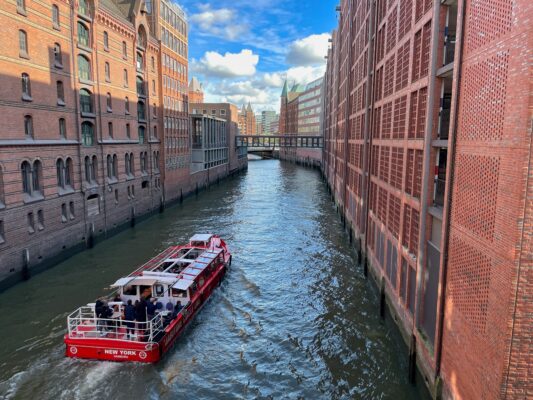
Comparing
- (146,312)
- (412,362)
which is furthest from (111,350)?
(412,362)

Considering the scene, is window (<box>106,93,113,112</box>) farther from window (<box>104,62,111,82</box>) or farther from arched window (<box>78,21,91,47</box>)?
arched window (<box>78,21,91,47</box>)

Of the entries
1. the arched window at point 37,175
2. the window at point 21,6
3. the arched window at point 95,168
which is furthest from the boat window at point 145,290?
the window at point 21,6

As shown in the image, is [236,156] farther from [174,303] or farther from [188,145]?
[174,303]

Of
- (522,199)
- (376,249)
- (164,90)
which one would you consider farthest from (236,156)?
(522,199)

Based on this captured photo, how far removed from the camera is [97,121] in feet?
105

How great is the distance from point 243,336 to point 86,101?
2280 centimetres

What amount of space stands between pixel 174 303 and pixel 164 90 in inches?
1348

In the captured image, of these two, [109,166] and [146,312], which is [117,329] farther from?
[109,166]

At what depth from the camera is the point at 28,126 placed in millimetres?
23984

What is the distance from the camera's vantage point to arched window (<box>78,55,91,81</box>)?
29.8m

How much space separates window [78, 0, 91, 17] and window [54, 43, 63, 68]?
16.0 ft

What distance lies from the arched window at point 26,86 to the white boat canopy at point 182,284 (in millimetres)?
14738

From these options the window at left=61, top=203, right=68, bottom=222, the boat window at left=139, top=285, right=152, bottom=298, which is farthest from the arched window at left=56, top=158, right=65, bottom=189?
the boat window at left=139, top=285, right=152, bottom=298

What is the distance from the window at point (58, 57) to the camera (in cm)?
2645
